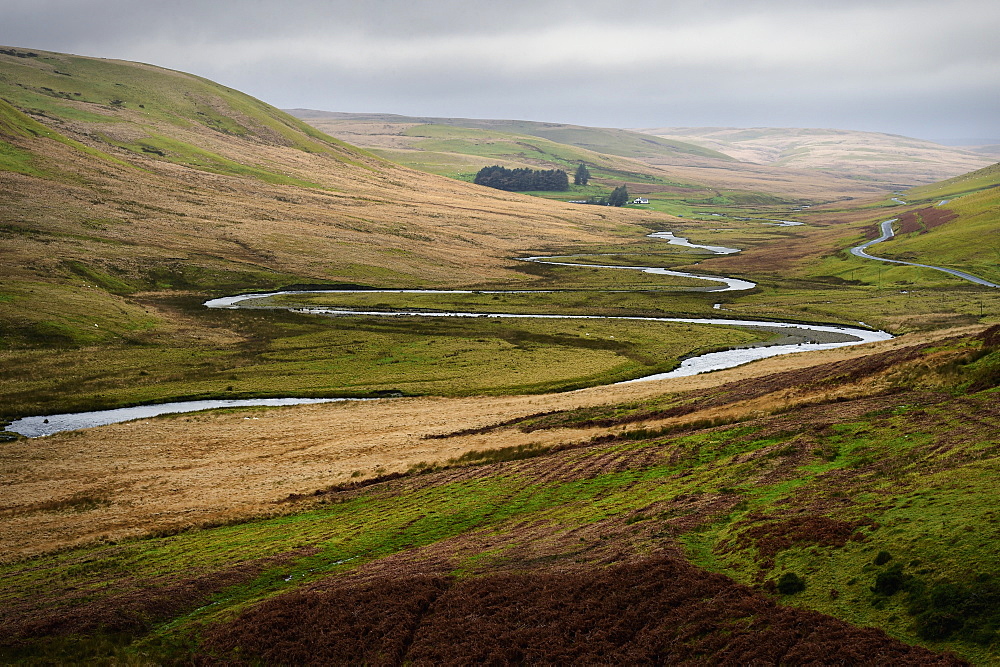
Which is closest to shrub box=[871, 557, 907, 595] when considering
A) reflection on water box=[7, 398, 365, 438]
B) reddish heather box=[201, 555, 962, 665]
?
reddish heather box=[201, 555, 962, 665]

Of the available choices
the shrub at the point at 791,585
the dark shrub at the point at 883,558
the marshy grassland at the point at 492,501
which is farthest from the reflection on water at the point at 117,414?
the dark shrub at the point at 883,558

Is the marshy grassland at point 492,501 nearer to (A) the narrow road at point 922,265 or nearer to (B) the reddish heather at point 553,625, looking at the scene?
(B) the reddish heather at point 553,625

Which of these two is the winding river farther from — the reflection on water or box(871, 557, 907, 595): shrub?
box(871, 557, 907, 595): shrub

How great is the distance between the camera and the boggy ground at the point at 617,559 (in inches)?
774

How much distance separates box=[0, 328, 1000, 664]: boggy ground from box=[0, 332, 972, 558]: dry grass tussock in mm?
1130

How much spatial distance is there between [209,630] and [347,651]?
5.37 meters

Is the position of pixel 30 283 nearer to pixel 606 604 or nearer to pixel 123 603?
pixel 123 603

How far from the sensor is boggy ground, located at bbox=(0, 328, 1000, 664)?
19656mm

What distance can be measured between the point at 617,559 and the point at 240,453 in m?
35.8

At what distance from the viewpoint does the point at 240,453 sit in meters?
52.8

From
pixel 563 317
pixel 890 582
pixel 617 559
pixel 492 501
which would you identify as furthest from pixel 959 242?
pixel 890 582

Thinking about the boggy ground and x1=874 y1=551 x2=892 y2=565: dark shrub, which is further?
x1=874 y1=551 x2=892 y2=565: dark shrub

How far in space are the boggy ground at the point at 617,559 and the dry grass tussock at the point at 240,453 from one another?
1130 millimetres

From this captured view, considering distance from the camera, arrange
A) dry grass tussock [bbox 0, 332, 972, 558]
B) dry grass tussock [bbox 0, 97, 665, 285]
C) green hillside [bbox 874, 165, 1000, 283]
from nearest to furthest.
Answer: dry grass tussock [bbox 0, 332, 972, 558]
dry grass tussock [bbox 0, 97, 665, 285]
green hillside [bbox 874, 165, 1000, 283]
